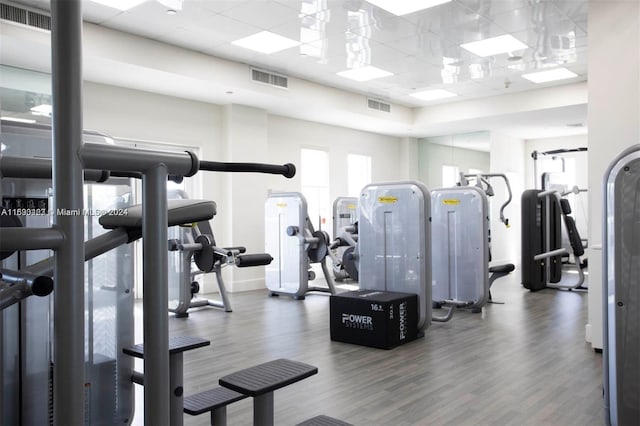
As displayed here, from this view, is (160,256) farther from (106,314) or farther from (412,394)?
(412,394)

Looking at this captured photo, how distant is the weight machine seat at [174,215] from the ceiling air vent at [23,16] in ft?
15.7

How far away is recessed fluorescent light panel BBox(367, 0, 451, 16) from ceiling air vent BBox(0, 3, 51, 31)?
3.20 meters

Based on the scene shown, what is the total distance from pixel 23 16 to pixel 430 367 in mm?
4876

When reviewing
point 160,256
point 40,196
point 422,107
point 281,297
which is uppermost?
point 422,107

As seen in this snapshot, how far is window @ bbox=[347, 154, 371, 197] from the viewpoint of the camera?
10.6 metres

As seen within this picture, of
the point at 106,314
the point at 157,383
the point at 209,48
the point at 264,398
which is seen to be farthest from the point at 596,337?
the point at 209,48

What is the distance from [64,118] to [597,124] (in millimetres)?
4244

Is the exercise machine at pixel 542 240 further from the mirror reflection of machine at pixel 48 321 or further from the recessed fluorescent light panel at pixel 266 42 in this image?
the mirror reflection of machine at pixel 48 321

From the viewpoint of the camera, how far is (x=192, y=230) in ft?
19.8

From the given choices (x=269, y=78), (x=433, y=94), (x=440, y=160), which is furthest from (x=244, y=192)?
(x=440, y=160)

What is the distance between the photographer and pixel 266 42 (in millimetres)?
6199

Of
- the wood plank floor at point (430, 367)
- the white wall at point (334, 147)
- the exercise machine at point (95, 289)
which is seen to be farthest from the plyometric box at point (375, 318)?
the white wall at point (334, 147)

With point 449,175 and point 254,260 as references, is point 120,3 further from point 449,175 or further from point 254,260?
point 449,175

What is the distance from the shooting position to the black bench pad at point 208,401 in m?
2.21
